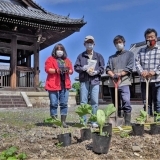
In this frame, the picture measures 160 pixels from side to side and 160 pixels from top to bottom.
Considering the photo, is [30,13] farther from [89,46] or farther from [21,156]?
[21,156]

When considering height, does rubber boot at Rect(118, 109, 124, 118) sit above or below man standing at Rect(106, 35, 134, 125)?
below

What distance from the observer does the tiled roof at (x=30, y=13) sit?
1261 centimetres

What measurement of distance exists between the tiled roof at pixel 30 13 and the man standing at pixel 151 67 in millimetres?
9134

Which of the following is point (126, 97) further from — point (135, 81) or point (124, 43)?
point (135, 81)

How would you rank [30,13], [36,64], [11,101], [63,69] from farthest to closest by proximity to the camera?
[36,64], [30,13], [11,101], [63,69]

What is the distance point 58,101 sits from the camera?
4961 millimetres

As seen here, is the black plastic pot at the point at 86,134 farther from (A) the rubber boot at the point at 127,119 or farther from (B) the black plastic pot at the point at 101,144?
(A) the rubber boot at the point at 127,119

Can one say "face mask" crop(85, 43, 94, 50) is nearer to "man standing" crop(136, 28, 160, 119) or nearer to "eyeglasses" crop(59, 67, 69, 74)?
"eyeglasses" crop(59, 67, 69, 74)

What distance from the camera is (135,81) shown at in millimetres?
23047

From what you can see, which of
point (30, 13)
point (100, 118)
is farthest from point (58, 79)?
point (30, 13)

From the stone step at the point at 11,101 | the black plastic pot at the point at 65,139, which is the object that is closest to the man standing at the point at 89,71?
the black plastic pot at the point at 65,139

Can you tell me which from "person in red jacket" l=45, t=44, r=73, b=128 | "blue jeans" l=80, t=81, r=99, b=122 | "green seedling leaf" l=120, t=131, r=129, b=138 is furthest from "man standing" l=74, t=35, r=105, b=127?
"green seedling leaf" l=120, t=131, r=129, b=138

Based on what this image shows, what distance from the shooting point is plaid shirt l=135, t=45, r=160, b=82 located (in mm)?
4468

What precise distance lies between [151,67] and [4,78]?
10737 mm
